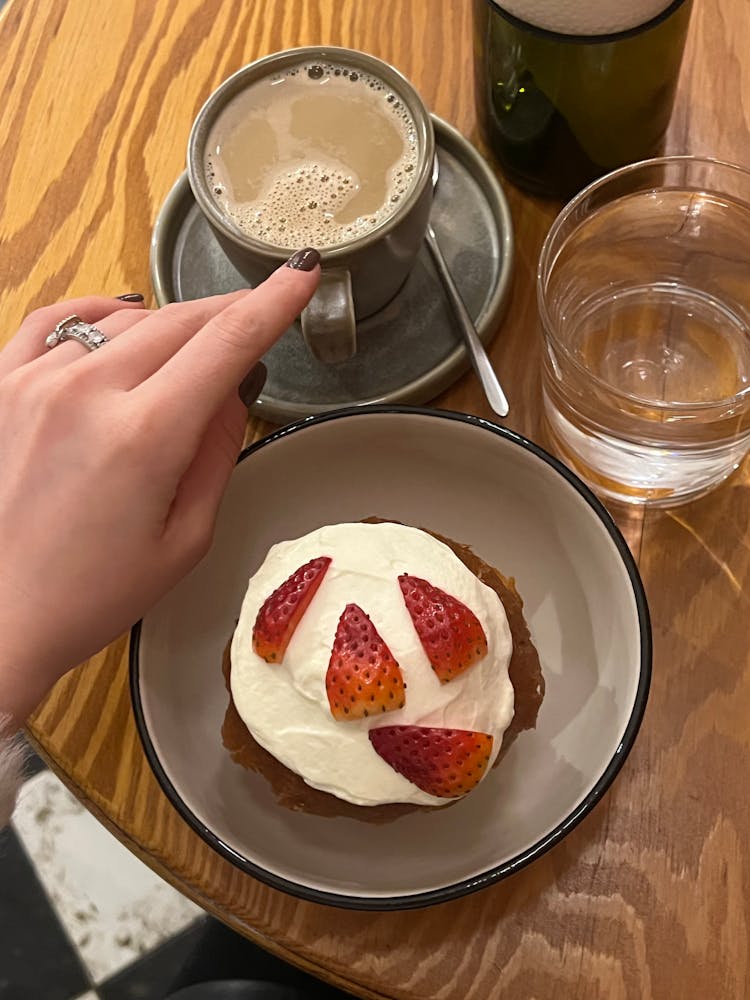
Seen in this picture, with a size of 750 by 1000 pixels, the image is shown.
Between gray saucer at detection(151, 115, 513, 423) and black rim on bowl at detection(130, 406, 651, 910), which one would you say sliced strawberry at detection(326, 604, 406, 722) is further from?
gray saucer at detection(151, 115, 513, 423)

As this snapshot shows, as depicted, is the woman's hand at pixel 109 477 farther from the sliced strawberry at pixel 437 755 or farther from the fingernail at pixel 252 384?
the sliced strawberry at pixel 437 755

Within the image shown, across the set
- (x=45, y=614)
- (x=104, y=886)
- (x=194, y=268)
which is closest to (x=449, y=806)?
(x=45, y=614)

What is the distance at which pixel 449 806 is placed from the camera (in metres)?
0.79

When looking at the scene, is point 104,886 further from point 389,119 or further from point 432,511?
point 389,119

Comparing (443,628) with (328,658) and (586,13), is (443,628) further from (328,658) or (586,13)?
(586,13)

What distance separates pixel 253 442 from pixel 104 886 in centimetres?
92

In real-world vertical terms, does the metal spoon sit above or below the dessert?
above

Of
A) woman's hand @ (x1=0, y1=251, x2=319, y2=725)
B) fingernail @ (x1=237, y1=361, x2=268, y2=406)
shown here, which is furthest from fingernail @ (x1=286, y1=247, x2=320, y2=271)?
fingernail @ (x1=237, y1=361, x2=268, y2=406)

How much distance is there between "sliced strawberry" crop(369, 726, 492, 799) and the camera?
73 cm

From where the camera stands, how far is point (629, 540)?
2.83ft

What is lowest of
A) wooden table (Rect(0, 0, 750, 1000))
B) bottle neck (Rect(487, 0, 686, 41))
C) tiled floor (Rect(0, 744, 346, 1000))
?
tiled floor (Rect(0, 744, 346, 1000))

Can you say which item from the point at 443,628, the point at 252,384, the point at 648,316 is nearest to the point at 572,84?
the point at 648,316

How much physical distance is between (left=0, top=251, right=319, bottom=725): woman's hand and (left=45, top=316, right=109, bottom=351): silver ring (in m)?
0.04

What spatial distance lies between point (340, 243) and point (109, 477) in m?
0.27
